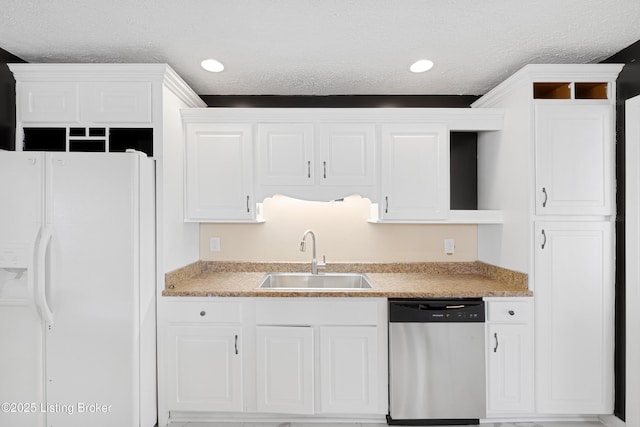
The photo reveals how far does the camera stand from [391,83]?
2979 millimetres

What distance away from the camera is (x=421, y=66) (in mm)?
2646

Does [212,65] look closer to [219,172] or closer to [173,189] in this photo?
[219,172]

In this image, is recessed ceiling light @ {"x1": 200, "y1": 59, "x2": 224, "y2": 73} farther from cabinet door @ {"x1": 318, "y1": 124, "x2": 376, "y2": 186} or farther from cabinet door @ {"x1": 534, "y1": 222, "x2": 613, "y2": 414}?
cabinet door @ {"x1": 534, "y1": 222, "x2": 613, "y2": 414}

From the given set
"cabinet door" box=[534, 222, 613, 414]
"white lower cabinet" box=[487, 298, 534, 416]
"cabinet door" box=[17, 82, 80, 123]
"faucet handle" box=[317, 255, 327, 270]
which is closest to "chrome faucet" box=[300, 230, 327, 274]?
"faucet handle" box=[317, 255, 327, 270]

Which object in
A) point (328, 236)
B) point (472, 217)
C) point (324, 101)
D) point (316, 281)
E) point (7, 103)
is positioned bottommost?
point (316, 281)

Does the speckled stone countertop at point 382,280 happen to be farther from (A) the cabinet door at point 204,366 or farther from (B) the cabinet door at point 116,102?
(B) the cabinet door at point 116,102

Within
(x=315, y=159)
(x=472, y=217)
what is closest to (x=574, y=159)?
(x=472, y=217)

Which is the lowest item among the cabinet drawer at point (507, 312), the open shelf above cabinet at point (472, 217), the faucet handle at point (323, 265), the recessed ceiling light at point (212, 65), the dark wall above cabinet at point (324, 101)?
the cabinet drawer at point (507, 312)

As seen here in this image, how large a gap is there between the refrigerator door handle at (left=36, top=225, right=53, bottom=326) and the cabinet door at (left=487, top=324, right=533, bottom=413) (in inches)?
102

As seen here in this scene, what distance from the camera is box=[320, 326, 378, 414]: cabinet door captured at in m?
2.52

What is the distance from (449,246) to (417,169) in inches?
30.7

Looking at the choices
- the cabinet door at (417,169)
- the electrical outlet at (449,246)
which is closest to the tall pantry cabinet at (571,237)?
the cabinet door at (417,169)

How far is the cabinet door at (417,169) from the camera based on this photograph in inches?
113

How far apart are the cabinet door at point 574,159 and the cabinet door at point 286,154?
150 cm
